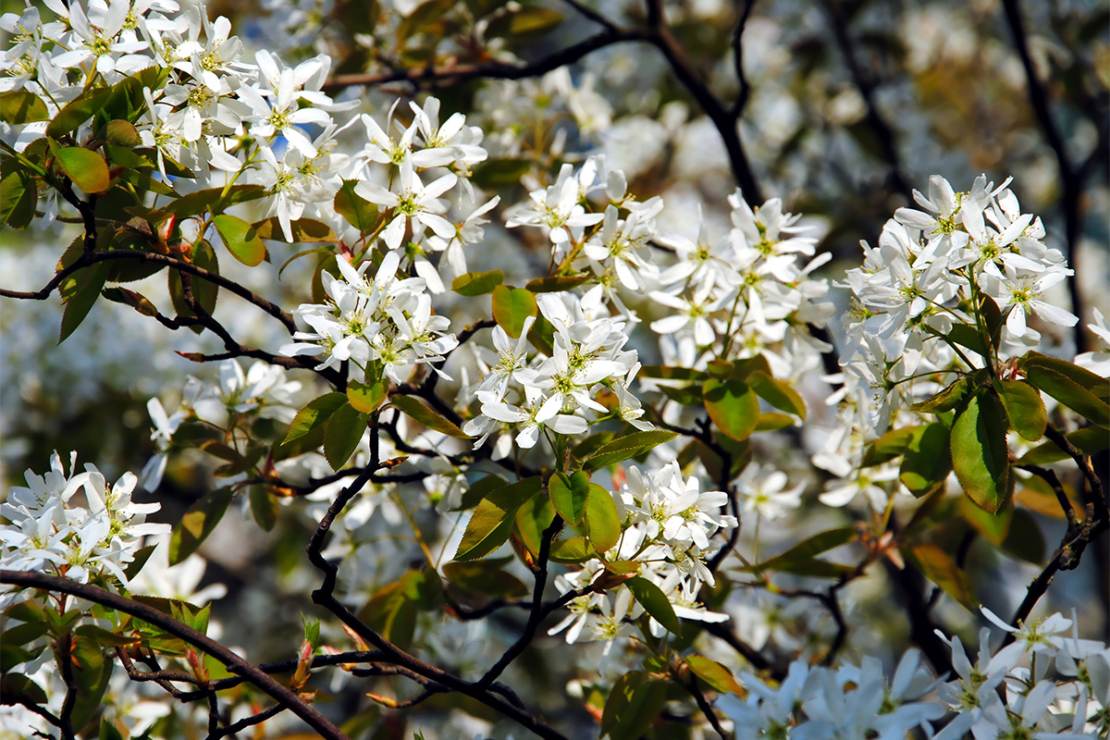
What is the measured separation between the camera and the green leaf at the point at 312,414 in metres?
1.17

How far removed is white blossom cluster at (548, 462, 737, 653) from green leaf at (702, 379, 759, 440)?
6.6 inches

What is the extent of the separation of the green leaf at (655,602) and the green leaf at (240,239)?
2.45 ft

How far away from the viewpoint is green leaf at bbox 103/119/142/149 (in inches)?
45.5

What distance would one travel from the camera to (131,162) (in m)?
1.21

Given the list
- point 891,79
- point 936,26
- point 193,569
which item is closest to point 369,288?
point 193,569

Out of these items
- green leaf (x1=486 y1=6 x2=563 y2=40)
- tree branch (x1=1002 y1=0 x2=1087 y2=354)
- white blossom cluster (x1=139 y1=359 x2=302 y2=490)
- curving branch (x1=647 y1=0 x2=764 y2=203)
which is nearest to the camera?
white blossom cluster (x1=139 y1=359 x2=302 y2=490)

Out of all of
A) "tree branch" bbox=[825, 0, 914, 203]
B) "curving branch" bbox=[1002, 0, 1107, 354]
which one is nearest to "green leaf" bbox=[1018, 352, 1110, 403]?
"curving branch" bbox=[1002, 0, 1107, 354]

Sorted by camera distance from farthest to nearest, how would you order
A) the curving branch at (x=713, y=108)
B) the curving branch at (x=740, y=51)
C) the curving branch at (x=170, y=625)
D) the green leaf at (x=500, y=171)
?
the curving branch at (x=713, y=108) < the green leaf at (x=500, y=171) < the curving branch at (x=740, y=51) < the curving branch at (x=170, y=625)

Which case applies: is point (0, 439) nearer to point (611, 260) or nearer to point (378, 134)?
point (378, 134)

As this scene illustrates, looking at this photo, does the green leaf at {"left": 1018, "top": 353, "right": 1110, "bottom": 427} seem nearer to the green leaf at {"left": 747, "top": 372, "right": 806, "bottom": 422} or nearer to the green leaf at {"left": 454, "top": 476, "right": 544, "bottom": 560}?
the green leaf at {"left": 747, "top": 372, "right": 806, "bottom": 422}

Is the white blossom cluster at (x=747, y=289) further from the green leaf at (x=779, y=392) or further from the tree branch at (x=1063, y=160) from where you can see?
the tree branch at (x=1063, y=160)

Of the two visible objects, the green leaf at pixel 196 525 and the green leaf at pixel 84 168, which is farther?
the green leaf at pixel 196 525

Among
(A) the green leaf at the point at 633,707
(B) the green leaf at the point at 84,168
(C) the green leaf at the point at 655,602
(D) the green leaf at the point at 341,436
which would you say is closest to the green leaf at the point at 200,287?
(B) the green leaf at the point at 84,168

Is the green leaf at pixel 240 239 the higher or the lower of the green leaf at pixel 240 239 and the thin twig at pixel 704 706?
the higher
